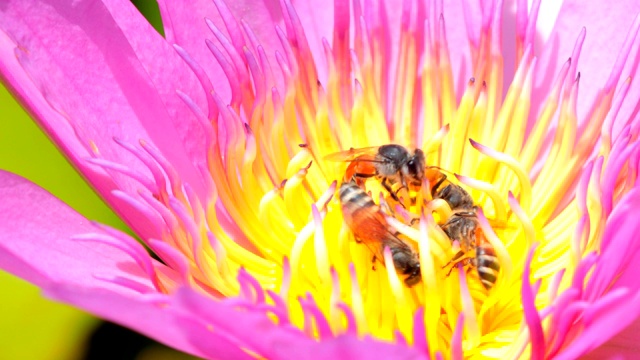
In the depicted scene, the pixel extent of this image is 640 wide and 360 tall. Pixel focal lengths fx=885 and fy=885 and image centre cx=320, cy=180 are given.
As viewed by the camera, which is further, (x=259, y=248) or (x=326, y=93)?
(x=326, y=93)

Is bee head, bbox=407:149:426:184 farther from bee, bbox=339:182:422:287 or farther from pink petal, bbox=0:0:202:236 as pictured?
pink petal, bbox=0:0:202:236

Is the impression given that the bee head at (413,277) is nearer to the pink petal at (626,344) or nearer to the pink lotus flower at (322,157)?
the pink lotus flower at (322,157)

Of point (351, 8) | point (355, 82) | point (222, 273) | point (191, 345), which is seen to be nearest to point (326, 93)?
point (355, 82)

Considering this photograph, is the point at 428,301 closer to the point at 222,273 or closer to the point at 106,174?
the point at 222,273

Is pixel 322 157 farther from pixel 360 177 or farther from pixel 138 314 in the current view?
pixel 138 314

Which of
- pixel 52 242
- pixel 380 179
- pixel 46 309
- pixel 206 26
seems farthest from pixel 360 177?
pixel 46 309

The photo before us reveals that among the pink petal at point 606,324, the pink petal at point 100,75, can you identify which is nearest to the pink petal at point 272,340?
the pink petal at point 606,324
